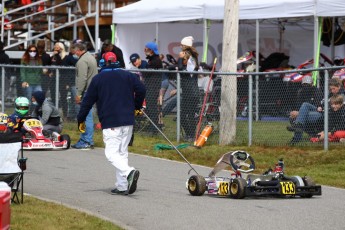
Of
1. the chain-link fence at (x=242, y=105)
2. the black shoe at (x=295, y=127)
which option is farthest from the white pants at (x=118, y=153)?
the black shoe at (x=295, y=127)

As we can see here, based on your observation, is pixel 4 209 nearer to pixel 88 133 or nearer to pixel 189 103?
pixel 88 133

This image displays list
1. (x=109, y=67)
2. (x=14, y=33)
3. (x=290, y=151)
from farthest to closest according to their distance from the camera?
(x=14, y=33) → (x=290, y=151) → (x=109, y=67)

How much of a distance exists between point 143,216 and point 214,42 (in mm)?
16710

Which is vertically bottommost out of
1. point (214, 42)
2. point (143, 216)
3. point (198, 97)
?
point (143, 216)

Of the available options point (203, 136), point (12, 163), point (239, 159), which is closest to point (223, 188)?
point (239, 159)

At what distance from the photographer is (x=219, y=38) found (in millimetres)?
27656

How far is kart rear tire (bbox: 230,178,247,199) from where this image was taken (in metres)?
12.4

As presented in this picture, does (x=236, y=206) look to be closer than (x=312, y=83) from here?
Yes

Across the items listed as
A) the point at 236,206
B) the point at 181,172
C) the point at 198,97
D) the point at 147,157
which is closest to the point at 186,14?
the point at 198,97

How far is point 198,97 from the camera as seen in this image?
62.7 ft

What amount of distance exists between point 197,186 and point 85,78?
644cm

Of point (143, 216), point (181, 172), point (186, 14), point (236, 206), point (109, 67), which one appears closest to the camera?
point (143, 216)

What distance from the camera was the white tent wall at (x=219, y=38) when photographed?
2755 cm

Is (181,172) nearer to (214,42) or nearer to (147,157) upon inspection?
(147,157)
